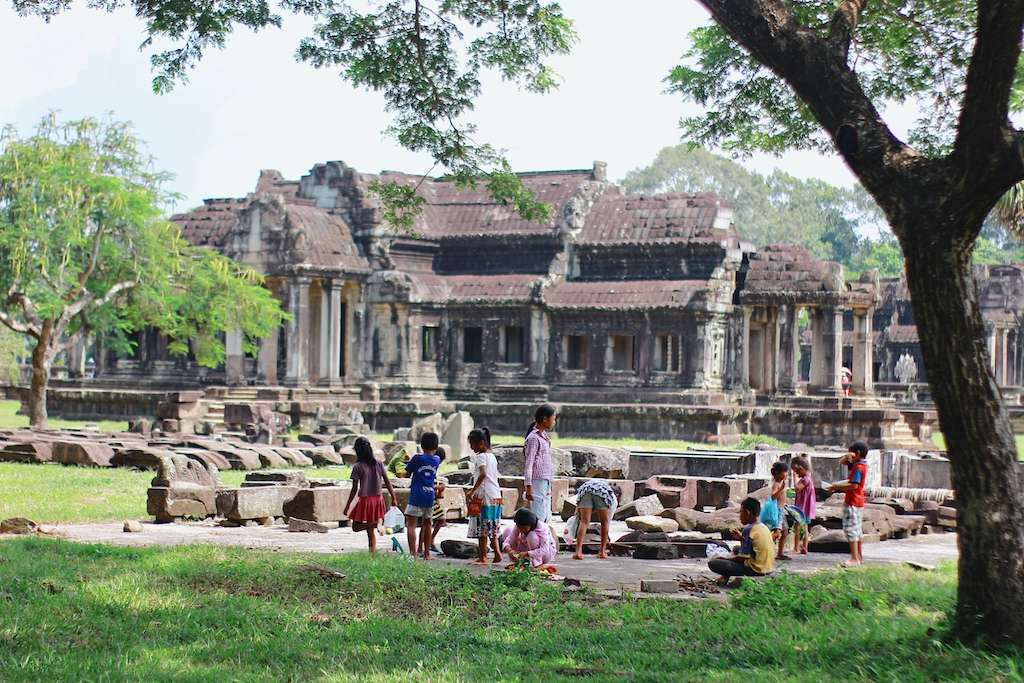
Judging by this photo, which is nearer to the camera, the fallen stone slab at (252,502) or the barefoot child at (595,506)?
the barefoot child at (595,506)

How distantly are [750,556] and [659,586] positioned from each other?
1246 mm

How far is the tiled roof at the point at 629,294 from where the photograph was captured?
122 feet

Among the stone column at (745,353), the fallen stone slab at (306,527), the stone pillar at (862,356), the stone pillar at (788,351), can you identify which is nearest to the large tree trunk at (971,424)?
the fallen stone slab at (306,527)

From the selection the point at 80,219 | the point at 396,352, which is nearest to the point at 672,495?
the point at 80,219

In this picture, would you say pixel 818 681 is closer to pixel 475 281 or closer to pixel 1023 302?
pixel 475 281

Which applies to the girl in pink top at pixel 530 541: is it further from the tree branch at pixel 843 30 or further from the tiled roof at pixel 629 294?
the tiled roof at pixel 629 294

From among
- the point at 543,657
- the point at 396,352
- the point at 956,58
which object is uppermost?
the point at 956,58

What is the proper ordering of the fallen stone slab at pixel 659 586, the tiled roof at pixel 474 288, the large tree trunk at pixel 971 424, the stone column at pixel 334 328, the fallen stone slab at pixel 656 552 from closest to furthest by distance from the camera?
1. the large tree trunk at pixel 971 424
2. the fallen stone slab at pixel 659 586
3. the fallen stone slab at pixel 656 552
4. the tiled roof at pixel 474 288
5. the stone column at pixel 334 328

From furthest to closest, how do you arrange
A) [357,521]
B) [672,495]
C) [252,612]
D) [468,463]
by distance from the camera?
[468,463] < [672,495] < [357,521] < [252,612]

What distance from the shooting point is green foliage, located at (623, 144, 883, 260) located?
333 ft

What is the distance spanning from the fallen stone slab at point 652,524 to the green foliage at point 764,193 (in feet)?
283

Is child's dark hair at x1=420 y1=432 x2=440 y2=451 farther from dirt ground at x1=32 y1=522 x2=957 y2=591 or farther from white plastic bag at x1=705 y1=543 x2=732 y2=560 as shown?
white plastic bag at x1=705 y1=543 x2=732 y2=560

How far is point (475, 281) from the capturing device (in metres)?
41.0

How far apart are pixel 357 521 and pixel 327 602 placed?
3.19m
